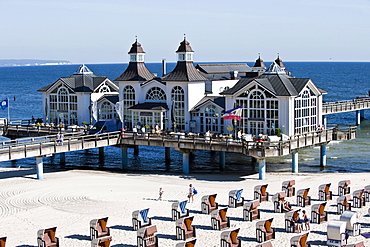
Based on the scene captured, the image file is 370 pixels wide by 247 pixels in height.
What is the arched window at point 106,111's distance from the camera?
52031 mm

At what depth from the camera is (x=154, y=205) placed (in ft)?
102

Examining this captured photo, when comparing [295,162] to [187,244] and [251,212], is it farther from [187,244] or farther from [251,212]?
[187,244]

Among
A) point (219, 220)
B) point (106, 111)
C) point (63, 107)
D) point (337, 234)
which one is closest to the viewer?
point (337, 234)

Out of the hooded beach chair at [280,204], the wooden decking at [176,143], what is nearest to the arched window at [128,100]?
the wooden decking at [176,143]

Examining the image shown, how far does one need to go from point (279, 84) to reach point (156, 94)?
10.4 meters

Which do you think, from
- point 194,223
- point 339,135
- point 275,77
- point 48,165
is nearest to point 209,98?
point 275,77

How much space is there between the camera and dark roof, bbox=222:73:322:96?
42.4m

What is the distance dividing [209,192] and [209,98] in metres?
14.0

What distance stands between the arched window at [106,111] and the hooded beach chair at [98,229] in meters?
27.3

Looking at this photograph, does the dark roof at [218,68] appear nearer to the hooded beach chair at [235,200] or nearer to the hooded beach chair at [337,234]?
the hooded beach chair at [235,200]

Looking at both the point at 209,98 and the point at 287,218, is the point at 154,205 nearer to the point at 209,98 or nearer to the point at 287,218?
the point at 287,218

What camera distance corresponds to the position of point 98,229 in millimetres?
25047

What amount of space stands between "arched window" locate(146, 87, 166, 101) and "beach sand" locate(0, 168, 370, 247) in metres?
7.99

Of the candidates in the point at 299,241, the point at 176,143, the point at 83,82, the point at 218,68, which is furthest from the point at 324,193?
the point at 83,82
